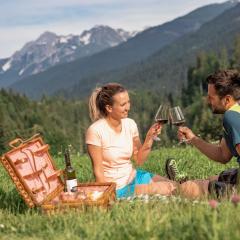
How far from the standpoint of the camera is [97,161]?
805 centimetres

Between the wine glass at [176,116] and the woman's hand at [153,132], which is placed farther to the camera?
the woman's hand at [153,132]

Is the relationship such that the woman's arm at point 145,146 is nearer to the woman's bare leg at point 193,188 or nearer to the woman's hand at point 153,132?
the woman's hand at point 153,132

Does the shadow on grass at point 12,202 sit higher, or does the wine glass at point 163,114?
the wine glass at point 163,114

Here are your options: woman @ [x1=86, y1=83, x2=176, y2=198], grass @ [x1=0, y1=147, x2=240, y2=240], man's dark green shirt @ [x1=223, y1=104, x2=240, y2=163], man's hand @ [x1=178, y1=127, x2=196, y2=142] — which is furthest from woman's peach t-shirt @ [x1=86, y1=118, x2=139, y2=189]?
man's dark green shirt @ [x1=223, y1=104, x2=240, y2=163]

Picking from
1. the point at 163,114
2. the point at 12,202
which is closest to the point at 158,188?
the point at 163,114

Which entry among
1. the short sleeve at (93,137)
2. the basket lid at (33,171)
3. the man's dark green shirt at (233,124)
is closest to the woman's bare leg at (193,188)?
the man's dark green shirt at (233,124)

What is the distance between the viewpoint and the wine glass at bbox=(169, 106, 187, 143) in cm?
787

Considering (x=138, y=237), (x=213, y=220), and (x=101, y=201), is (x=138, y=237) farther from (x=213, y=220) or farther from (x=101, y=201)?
(x=101, y=201)

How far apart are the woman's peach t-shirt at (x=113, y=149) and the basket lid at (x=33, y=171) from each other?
2.30ft

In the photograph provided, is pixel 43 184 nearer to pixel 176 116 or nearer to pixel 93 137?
pixel 93 137

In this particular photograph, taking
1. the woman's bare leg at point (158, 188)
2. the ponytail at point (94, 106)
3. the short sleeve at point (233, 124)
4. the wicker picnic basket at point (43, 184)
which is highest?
the ponytail at point (94, 106)

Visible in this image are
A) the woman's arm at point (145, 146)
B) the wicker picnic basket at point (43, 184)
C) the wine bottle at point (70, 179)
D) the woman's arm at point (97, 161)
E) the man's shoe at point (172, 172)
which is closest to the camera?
the wicker picnic basket at point (43, 184)

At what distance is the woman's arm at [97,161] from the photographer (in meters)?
8.04

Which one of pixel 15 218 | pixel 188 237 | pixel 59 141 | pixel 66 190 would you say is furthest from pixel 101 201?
pixel 59 141
